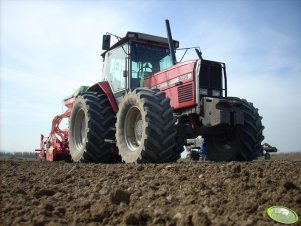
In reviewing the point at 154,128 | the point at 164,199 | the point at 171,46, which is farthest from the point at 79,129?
the point at 164,199

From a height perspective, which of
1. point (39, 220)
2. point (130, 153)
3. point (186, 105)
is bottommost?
point (39, 220)

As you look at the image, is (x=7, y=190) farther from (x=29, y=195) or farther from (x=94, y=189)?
(x=94, y=189)

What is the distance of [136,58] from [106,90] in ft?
3.49

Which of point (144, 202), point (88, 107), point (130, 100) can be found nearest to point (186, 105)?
point (130, 100)

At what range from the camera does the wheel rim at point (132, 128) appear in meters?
6.54

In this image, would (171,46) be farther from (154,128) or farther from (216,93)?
(154,128)

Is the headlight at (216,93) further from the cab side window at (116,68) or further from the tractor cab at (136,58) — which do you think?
the cab side window at (116,68)

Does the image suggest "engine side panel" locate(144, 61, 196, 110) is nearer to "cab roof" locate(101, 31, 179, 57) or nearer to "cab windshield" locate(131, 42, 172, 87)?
"cab windshield" locate(131, 42, 172, 87)

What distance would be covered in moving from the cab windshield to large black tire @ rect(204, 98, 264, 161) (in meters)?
2.04

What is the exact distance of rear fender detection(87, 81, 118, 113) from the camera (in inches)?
304

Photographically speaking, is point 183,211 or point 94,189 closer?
point 183,211

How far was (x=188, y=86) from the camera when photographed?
661 cm

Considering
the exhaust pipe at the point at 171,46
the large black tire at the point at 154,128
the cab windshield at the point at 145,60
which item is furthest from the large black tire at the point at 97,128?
the exhaust pipe at the point at 171,46

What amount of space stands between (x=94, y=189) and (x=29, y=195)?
63cm
